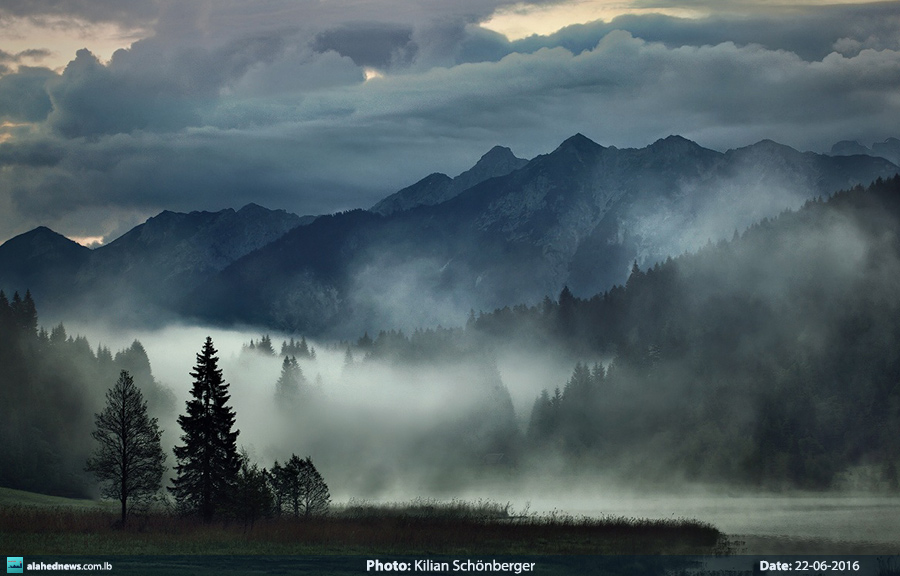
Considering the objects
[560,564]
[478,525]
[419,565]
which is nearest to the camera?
[419,565]

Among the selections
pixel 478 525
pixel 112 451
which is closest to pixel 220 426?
pixel 112 451

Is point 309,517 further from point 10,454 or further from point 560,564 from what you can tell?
point 10,454

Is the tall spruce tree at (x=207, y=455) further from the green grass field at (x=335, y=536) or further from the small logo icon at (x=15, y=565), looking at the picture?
the small logo icon at (x=15, y=565)

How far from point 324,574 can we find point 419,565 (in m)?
8.97

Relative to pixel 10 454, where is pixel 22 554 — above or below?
below

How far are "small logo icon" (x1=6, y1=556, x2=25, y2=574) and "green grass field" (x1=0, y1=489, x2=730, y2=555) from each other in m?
5.26

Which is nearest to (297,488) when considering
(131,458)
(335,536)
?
(131,458)

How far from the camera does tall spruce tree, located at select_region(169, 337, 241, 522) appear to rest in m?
104

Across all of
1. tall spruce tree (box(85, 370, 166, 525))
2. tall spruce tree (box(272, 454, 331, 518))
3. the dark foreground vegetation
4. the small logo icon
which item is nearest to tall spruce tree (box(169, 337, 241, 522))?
the dark foreground vegetation

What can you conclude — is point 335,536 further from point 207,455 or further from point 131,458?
point 131,458

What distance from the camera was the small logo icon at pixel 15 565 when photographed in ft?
223

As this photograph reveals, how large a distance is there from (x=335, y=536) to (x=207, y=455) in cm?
2009

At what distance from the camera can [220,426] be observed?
354 ft

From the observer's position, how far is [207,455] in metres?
106
